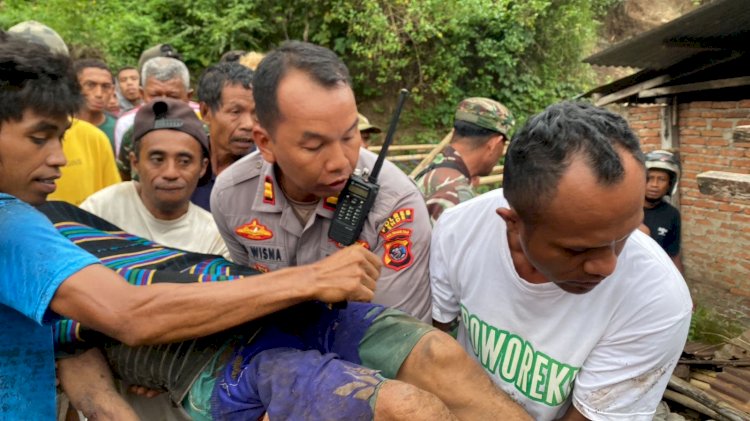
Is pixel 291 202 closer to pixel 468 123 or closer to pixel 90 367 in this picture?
pixel 90 367

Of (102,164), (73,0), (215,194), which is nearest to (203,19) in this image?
(73,0)

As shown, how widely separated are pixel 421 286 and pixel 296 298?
1.95ft

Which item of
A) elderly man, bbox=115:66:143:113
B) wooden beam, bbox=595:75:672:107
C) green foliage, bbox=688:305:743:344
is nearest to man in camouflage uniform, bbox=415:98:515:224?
green foliage, bbox=688:305:743:344

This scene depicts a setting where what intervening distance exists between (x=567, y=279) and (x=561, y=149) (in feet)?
1.15

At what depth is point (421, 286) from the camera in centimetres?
198

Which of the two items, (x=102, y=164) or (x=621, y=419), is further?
(x=102, y=164)

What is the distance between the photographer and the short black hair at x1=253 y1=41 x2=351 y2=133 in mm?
1941

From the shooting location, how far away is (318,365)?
151cm

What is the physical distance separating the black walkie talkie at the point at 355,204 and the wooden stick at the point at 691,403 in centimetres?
310

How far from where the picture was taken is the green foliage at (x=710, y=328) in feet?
19.9

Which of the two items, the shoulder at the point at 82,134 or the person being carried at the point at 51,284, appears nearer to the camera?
the person being carried at the point at 51,284

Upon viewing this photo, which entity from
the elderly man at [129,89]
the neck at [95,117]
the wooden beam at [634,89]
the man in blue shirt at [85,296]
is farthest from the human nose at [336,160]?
the wooden beam at [634,89]

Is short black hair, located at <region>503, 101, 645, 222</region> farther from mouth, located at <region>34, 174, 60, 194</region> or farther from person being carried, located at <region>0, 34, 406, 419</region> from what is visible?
mouth, located at <region>34, 174, 60, 194</region>

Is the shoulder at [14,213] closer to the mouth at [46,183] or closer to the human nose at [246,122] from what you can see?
the mouth at [46,183]
